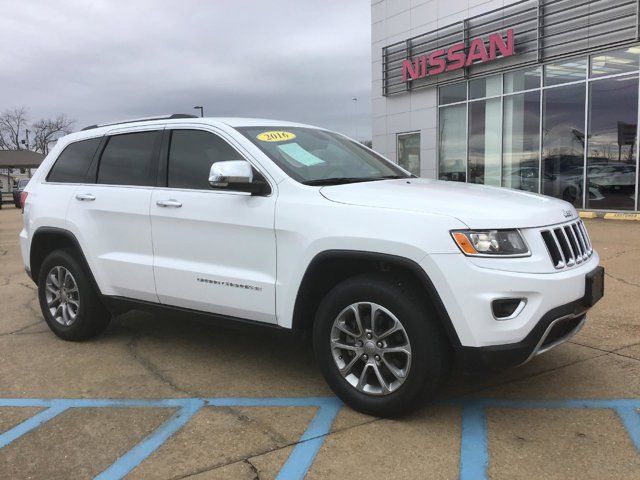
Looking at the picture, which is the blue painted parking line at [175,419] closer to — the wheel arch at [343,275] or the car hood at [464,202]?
the wheel arch at [343,275]

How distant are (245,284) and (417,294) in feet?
3.79

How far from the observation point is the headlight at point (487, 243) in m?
2.92

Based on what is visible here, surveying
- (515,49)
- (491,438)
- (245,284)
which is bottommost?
(491,438)

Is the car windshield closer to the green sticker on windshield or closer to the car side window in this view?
the green sticker on windshield

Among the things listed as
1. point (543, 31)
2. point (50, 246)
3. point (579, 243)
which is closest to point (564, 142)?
point (543, 31)

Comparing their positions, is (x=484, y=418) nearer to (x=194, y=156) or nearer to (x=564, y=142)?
(x=194, y=156)

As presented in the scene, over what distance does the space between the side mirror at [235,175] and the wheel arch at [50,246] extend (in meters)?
1.76

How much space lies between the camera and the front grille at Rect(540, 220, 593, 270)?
3.09m

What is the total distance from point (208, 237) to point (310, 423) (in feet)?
4.61

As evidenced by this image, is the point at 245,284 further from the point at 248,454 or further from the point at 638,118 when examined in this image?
the point at 638,118

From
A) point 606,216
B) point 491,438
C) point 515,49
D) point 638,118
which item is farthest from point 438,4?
point 491,438

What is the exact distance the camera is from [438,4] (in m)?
18.4

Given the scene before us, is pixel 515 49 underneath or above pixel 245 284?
above

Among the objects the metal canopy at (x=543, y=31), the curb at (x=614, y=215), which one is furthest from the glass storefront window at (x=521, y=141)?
the curb at (x=614, y=215)
